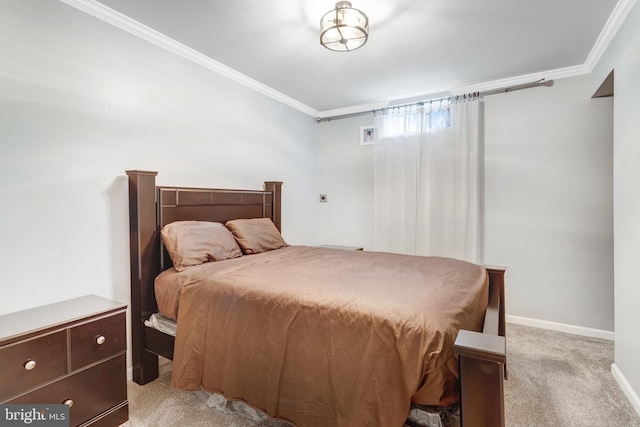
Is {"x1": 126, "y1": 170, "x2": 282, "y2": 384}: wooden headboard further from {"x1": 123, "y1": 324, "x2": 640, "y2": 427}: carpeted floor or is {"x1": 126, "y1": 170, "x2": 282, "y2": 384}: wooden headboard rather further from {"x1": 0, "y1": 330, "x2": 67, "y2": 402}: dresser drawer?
{"x1": 0, "y1": 330, "x2": 67, "y2": 402}: dresser drawer

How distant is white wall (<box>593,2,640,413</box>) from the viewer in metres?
1.87

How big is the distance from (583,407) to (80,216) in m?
3.29

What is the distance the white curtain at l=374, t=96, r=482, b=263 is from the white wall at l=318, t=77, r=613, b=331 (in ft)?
0.64

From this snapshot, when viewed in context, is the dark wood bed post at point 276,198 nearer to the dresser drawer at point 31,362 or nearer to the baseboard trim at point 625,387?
the dresser drawer at point 31,362

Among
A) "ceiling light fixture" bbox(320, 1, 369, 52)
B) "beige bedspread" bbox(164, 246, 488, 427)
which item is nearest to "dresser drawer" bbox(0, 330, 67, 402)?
"beige bedspread" bbox(164, 246, 488, 427)

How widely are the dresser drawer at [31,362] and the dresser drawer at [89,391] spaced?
5cm

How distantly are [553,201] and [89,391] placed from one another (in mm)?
3920

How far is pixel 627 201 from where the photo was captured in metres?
1.99

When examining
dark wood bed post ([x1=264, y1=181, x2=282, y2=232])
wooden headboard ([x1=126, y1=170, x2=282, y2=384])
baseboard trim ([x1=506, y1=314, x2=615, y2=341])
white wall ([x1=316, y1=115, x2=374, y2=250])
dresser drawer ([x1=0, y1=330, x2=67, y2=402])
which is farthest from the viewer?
white wall ([x1=316, y1=115, x2=374, y2=250])

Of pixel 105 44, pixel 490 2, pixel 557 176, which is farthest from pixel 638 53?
pixel 105 44

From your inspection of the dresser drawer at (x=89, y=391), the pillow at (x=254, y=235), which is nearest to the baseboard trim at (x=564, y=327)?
the pillow at (x=254, y=235)

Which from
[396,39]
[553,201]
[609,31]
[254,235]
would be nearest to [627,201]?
[553,201]

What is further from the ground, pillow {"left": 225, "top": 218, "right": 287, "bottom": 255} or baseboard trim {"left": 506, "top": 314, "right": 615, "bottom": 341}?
pillow {"left": 225, "top": 218, "right": 287, "bottom": 255}

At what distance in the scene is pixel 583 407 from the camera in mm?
1889
